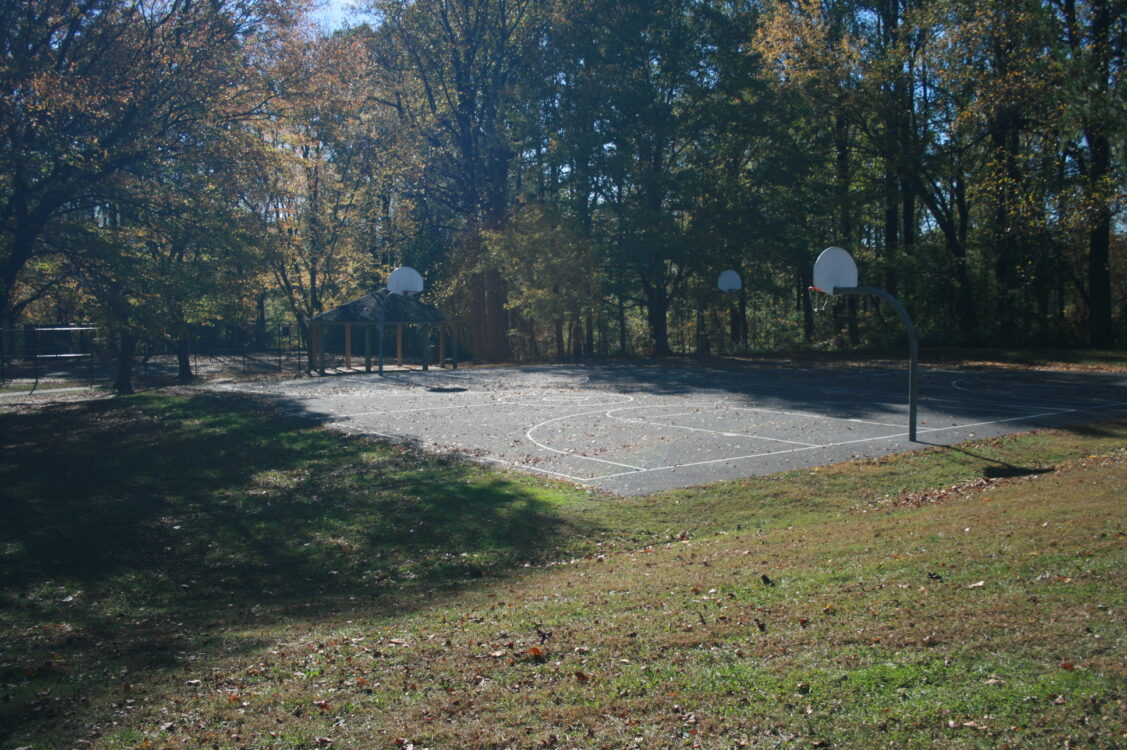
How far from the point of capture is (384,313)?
138ft

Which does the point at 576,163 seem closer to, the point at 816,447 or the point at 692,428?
the point at 692,428

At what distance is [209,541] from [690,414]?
11.5m

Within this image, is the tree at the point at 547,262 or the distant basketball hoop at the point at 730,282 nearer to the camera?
the distant basketball hoop at the point at 730,282

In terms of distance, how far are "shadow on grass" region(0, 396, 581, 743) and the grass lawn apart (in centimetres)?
6

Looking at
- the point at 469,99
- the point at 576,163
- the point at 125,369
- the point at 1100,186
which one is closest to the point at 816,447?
the point at 1100,186

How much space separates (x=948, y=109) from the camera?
122ft

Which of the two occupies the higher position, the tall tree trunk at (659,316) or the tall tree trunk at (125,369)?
the tall tree trunk at (659,316)

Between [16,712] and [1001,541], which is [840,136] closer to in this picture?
[1001,541]

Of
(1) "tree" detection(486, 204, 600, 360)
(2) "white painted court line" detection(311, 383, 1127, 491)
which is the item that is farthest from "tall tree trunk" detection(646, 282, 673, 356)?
(2) "white painted court line" detection(311, 383, 1127, 491)

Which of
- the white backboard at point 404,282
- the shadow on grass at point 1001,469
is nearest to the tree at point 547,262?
the white backboard at point 404,282

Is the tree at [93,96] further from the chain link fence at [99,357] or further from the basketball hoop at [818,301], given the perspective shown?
the basketball hoop at [818,301]

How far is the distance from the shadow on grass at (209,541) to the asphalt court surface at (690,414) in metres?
1.95

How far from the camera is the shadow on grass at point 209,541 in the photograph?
770cm

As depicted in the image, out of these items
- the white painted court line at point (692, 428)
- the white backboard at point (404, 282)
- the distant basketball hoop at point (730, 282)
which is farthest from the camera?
the white backboard at point (404, 282)
